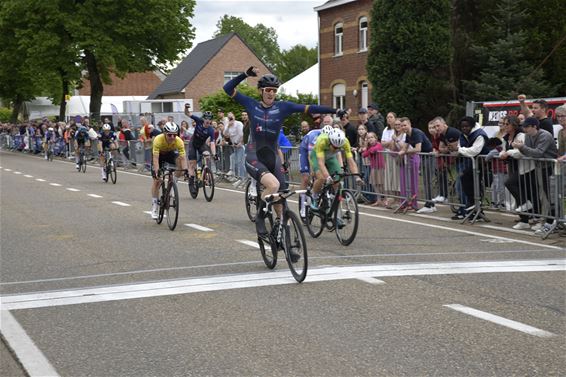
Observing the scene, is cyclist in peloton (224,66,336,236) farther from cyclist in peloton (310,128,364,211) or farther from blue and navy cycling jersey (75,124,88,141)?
blue and navy cycling jersey (75,124,88,141)

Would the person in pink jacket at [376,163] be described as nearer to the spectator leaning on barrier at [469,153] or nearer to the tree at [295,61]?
the spectator leaning on barrier at [469,153]

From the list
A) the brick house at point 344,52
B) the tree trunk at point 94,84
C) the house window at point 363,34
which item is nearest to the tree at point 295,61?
the tree trunk at point 94,84

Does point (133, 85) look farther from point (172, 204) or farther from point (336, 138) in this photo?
point (336, 138)

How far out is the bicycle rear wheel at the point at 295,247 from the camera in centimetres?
866

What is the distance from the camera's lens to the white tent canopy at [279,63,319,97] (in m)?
50.9

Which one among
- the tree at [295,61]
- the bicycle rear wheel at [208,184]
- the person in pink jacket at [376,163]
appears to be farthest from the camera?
the tree at [295,61]

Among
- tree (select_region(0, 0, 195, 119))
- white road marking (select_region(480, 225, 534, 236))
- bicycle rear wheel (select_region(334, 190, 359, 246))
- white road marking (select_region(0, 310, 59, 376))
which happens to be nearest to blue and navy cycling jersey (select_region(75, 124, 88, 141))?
tree (select_region(0, 0, 195, 119))

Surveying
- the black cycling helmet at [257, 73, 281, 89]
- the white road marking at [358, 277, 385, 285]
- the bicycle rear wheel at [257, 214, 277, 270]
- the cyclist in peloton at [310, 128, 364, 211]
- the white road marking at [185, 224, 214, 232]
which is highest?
the black cycling helmet at [257, 73, 281, 89]

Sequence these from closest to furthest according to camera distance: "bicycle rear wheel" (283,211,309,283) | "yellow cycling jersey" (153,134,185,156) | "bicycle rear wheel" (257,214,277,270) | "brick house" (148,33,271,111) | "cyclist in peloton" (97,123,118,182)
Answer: "bicycle rear wheel" (283,211,309,283) < "bicycle rear wheel" (257,214,277,270) < "yellow cycling jersey" (153,134,185,156) < "cyclist in peloton" (97,123,118,182) < "brick house" (148,33,271,111)

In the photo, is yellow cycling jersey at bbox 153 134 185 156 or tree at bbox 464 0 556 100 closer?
yellow cycling jersey at bbox 153 134 185 156

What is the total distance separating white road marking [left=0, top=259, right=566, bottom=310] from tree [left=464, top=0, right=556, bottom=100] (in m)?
17.5

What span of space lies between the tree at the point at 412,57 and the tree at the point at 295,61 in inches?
3480

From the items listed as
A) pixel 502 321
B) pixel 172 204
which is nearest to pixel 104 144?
pixel 172 204

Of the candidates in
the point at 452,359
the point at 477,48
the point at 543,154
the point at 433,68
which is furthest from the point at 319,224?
the point at 433,68
